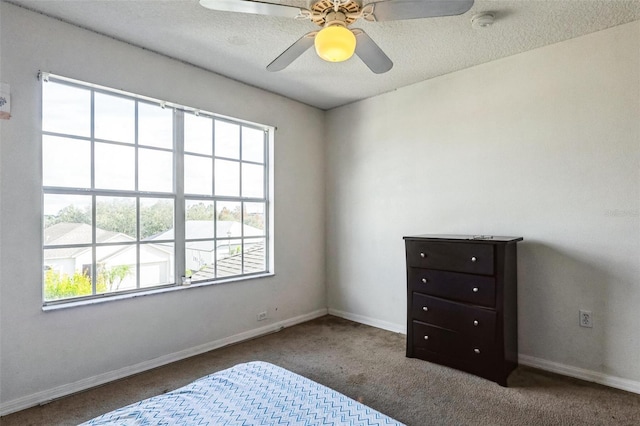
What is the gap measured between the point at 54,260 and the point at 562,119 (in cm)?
387

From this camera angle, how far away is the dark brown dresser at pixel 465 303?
2465 millimetres

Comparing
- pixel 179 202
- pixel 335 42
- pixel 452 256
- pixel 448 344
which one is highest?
pixel 335 42

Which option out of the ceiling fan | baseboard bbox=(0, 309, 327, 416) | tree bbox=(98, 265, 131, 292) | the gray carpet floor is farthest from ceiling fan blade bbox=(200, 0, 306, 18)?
baseboard bbox=(0, 309, 327, 416)

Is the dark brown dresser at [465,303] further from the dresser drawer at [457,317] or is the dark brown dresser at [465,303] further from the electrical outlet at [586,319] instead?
the electrical outlet at [586,319]

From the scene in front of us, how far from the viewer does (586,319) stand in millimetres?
2541

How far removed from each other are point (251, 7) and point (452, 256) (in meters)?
2.16

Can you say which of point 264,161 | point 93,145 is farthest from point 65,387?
point 264,161

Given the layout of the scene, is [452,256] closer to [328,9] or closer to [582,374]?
[582,374]

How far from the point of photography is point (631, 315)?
238cm

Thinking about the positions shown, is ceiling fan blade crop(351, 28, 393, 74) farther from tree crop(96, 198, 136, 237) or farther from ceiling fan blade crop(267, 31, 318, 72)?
tree crop(96, 198, 136, 237)

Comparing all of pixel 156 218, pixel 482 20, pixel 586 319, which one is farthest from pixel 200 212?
pixel 586 319

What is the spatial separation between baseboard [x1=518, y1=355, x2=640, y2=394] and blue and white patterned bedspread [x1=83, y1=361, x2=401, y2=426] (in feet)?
6.92

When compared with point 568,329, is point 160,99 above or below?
above

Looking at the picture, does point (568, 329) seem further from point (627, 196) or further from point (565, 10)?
point (565, 10)
